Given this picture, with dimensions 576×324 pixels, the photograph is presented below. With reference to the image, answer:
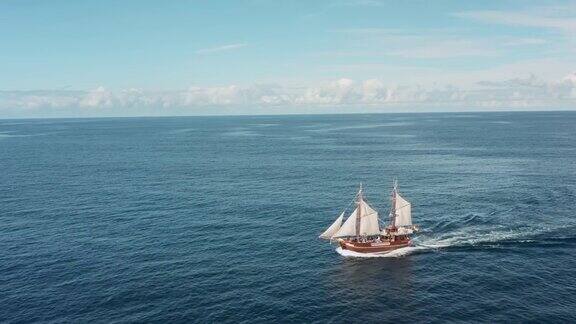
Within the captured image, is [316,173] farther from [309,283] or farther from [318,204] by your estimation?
[309,283]

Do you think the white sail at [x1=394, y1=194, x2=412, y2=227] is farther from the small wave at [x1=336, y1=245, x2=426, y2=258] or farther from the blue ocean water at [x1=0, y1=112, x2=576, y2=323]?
the small wave at [x1=336, y1=245, x2=426, y2=258]

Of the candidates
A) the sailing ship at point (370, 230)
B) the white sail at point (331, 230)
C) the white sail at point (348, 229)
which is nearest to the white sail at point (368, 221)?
the sailing ship at point (370, 230)

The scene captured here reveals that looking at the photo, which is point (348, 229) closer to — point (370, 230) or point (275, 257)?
point (370, 230)

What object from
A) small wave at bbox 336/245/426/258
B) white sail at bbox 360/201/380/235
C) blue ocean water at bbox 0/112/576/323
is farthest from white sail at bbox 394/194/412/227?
small wave at bbox 336/245/426/258

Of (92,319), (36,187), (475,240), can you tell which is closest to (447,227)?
(475,240)

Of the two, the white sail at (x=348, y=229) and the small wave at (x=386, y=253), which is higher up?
the white sail at (x=348, y=229)

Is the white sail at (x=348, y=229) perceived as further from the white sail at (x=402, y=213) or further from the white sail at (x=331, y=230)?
the white sail at (x=402, y=213)

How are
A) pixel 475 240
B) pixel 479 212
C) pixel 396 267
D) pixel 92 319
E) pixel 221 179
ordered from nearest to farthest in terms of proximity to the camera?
pixel 92 319 → pixel 396 267 → pixel 475 240 → pixel 479 212 → pixel 221 179
